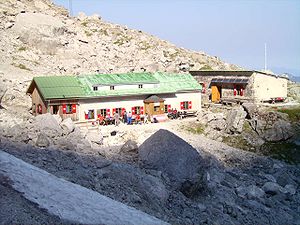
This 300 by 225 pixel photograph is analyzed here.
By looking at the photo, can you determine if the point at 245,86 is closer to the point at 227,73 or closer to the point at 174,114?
the point at 227,73

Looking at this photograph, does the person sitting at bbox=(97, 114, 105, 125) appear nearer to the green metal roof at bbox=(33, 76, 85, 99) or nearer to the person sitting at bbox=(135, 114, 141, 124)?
the green metal roof at bbox=(33, 76, 85, 99)

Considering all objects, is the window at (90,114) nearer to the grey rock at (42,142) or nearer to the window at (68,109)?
the window at (68,109)

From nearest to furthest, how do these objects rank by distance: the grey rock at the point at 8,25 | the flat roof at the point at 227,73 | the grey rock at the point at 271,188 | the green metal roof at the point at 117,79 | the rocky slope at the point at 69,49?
1. the grey rock at the point at 271,188
2. the green metal roof at the point at 117,79
3. the flat roof at the point at 227,73
4. the rocky slope at the point at 69,49
5. the grey rock at the point at 8,25

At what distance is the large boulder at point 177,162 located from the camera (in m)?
24.5

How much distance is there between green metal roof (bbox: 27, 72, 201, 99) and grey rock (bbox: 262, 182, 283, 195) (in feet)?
74.6

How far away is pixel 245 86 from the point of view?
5416cm

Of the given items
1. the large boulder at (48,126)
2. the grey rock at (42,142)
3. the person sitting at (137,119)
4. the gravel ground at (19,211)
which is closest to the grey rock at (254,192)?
the grey rock at (42,142)

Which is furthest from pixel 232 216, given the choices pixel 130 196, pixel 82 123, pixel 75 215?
pixel 82 123

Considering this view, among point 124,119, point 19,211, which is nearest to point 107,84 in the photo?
point 124,119

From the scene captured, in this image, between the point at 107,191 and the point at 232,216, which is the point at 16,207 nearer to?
the point at 107,191

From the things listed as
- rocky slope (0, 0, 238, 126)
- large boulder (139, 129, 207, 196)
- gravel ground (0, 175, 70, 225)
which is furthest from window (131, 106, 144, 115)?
gravel ground (0, 175, 70, 225)

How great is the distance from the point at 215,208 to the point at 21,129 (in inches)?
672

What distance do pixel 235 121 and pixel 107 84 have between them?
56.2ft

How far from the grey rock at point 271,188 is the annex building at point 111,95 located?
2200 centimetres
